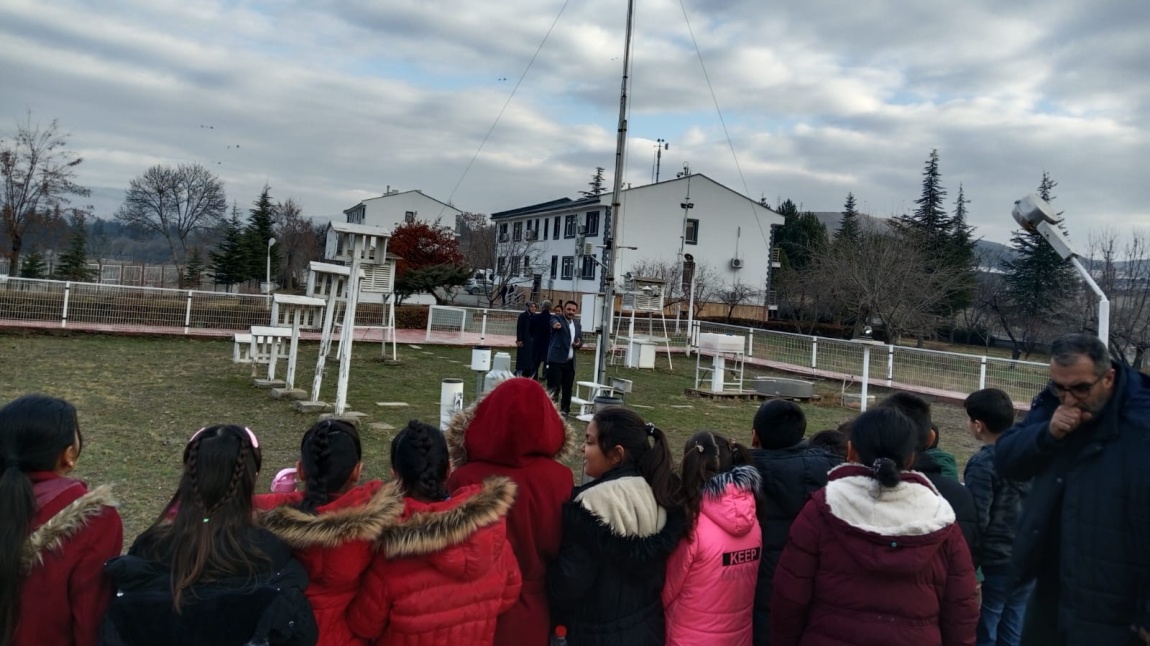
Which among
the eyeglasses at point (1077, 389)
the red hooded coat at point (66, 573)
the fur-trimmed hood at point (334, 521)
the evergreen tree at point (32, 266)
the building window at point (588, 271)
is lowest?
the red hooded coat at point (66, 573)

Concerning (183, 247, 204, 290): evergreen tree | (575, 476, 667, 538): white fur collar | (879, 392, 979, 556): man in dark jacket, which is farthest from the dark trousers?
(183, 247, 204, 290): evergreen tree

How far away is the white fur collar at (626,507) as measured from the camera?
244 cm

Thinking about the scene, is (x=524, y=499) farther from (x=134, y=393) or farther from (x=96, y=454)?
(x=134, y=393)

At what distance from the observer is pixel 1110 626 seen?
2.19 metres

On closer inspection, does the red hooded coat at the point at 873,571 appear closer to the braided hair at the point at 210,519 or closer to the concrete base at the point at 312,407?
the braided hair at the point at 210,519

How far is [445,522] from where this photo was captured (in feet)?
7.23

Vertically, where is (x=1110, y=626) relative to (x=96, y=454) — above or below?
above

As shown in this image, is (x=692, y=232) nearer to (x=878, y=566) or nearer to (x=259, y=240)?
(x=259, y=240)

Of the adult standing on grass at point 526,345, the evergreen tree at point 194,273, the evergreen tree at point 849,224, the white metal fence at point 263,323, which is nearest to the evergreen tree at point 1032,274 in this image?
the evergreen tree at point 849,224

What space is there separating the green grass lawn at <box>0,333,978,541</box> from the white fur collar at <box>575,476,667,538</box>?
3.69 metres

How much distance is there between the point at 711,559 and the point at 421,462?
1.09 meters

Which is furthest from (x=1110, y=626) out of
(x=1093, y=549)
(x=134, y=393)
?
(x=134, y=393)

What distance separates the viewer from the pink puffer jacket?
2604 millimetres

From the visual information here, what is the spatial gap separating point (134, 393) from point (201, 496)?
31.9 ft
